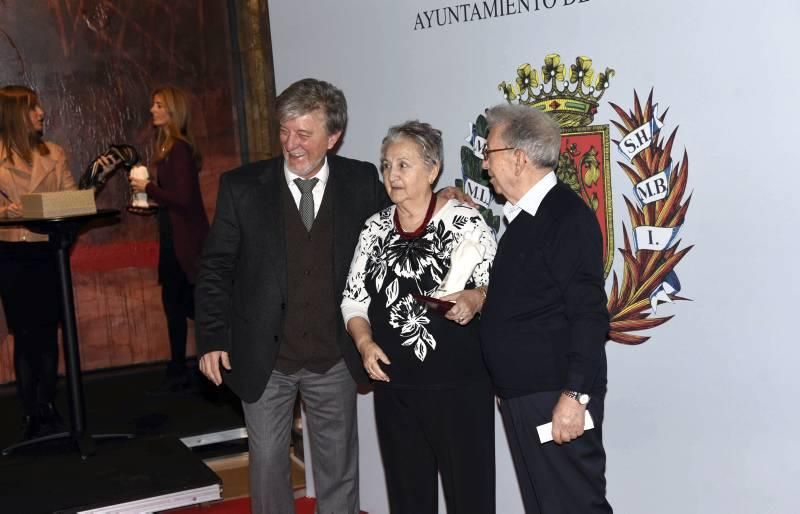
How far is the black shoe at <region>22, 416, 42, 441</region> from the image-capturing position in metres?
5.26

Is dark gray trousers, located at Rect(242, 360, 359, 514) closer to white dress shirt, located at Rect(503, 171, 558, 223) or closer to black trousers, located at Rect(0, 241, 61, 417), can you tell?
white dress shirt, located at Rect(503, 171, 558, 223)

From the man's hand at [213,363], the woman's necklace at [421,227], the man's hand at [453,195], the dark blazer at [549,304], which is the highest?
the man's hand at [453,195]

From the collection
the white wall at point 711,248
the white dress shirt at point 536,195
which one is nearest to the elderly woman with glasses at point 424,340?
the white dress shirt at point 536,195

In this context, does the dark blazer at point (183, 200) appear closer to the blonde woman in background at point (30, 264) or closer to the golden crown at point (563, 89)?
the blonde woman in background at point (30, 264)

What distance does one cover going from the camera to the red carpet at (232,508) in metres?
4.41

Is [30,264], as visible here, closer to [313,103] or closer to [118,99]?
[118,99]

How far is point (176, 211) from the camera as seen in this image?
5.99 metres

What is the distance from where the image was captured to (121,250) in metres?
6.54

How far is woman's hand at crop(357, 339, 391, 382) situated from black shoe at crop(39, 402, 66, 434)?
3009mm

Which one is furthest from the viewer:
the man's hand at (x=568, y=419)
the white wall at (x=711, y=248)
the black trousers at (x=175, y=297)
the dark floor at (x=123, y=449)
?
the black trousers at (x=175, y=297)

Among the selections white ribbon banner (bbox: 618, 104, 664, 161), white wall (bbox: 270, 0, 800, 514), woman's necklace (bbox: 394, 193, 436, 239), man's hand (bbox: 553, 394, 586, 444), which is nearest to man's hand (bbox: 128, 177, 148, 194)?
white wall (bbox: 270, 0, 800, 514)

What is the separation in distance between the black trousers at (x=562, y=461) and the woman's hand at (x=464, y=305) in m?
0.26

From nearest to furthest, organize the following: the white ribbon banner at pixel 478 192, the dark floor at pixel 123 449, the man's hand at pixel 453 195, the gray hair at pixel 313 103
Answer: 1. the man's hand at pixel 453 195
2. the gray hair at pixel 313 103
3. the white ribbon banner at pixel 478 192
4. the dark floor at pixel 123 449

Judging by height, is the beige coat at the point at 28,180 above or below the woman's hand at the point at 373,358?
above
